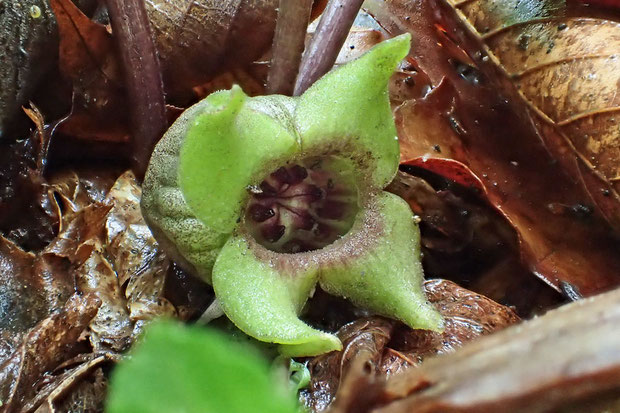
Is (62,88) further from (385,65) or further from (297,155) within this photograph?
(385,65)

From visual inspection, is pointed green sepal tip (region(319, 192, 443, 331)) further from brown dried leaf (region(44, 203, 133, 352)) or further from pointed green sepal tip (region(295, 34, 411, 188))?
brown dried leaf (region(44, 203, 133, 352))

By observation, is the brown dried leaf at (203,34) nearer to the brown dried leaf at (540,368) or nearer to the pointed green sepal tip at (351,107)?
the pointed green sepal tip at (351,107)

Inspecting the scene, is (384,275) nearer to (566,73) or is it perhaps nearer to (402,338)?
(402,338)

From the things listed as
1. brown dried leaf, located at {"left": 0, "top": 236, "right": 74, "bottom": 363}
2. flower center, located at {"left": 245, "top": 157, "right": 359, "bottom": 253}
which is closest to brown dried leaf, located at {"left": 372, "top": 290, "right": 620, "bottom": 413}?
flower center, located at {"left": 245, "top": 157, "right": 359, "bottom": 253}

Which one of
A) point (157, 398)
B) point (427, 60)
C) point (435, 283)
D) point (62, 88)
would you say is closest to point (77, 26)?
point (62, 88)

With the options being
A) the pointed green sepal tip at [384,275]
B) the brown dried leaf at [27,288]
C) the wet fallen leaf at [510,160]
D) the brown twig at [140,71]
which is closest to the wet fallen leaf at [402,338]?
the pointed green sepal tip at [384,275]
